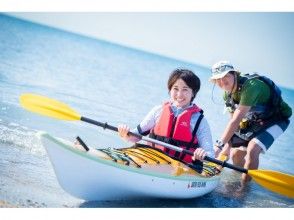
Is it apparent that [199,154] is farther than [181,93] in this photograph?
No

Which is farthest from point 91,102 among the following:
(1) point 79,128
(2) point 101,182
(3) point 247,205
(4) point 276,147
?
(2) point 101,182

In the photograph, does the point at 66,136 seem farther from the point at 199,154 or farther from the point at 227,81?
the point at 199,154

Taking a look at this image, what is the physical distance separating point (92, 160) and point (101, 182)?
215mm

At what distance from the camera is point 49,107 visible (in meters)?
3.65

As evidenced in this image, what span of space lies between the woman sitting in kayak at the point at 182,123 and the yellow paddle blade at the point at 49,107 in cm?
54

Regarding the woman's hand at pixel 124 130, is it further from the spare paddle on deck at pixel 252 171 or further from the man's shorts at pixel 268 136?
the man's shorts at pixel 268 136

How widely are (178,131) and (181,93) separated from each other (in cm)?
32

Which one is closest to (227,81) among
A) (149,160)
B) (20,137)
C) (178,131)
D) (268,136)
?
Answer: (268,136)

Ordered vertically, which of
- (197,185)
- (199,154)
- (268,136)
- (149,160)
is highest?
(268,136)

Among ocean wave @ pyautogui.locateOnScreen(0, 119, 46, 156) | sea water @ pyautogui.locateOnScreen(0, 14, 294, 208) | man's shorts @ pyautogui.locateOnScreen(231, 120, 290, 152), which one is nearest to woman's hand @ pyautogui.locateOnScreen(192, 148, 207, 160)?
sea water @ pyautogui.locateOnScreen(0, 14, 294, 208)

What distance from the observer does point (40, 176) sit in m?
3.48

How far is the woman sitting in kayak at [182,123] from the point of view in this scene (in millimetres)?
3377

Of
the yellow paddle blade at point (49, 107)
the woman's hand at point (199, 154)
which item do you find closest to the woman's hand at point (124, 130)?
the yellow paddle blade at point (49, 107)
